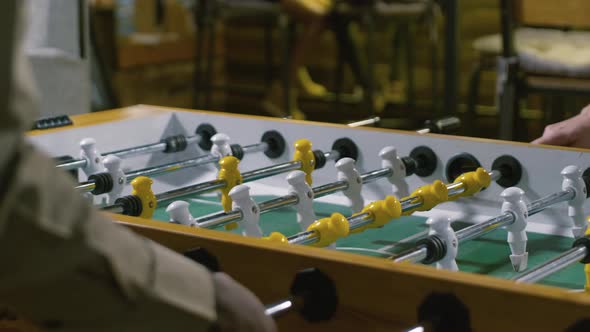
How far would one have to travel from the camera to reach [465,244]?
4.55 ft

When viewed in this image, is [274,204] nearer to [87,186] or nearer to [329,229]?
[329,229]

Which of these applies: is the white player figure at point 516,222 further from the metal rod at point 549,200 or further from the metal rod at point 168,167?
the metal rod at point 168,167

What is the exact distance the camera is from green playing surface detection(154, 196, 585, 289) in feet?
4.08

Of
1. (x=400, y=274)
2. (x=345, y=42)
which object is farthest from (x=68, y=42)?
(x=345, y=42)

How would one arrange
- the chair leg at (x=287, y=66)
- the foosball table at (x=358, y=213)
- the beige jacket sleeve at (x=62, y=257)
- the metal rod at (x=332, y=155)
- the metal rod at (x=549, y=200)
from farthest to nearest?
the chair leg at (x=287, y=66)
the metal rod at (x=332, y=155)
the metal rod at (x=549, y=200)
the foosball table at (x=358, y=213)
the beige jacket sleeve at (x=62, y=257)

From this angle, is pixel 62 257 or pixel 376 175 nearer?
pixel 62 257

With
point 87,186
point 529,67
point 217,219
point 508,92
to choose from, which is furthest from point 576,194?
point 529,67

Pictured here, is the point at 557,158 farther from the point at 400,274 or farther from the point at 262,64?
the point at 262,64

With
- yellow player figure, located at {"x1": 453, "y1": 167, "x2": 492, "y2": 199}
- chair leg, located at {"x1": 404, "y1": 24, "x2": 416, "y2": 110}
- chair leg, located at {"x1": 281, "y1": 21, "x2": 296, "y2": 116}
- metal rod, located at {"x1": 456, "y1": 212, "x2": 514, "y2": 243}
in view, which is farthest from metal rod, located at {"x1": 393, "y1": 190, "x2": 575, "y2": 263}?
chair leg, located at {"x1": 404, "y1": 24, "x2": 416, "y2": 110}

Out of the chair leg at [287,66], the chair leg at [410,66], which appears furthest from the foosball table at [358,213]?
the chair leg at [410,66]

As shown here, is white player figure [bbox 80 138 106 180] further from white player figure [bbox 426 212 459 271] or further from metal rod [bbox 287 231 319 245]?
white player figure [bbox 426 212 459 271]

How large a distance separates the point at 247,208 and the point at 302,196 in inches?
5.5

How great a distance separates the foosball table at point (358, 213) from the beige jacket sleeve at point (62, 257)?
188mm

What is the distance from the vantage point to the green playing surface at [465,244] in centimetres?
124
